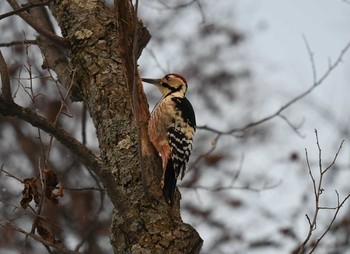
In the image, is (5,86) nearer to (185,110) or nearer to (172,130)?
(172,130)

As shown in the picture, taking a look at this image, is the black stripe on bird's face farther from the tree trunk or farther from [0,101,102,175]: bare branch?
[0,101,102,175]: bare branch

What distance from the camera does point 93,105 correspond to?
3828 millimetres

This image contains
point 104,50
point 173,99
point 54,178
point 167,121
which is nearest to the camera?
point 54,178

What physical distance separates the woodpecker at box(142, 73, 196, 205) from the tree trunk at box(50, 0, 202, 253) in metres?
0.06

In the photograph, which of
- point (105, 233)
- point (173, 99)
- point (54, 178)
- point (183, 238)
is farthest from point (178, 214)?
point (105, 233)

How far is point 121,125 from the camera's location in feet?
12.1

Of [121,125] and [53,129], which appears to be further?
[121,125]

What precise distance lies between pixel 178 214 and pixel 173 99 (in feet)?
5.07

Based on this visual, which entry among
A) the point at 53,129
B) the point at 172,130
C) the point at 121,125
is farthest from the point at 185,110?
the point at 53,129

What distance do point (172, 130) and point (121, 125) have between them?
83 cm

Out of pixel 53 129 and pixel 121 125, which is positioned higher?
pixel 121 125

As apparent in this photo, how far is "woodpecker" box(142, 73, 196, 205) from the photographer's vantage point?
3639 millimetres

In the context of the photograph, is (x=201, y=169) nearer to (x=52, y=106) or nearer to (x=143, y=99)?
(x=52, y=106)

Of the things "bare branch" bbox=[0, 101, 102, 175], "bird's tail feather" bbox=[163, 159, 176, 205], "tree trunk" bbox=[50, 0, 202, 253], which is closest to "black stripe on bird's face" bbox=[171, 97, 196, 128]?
"tree trunk" bbox=[50, 0, 202, 253]
